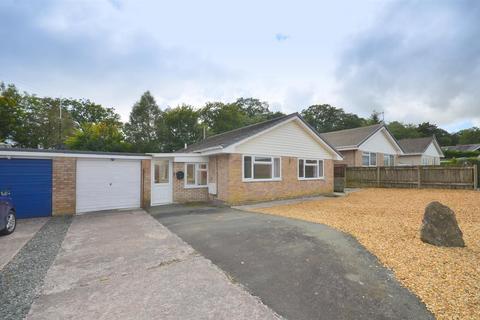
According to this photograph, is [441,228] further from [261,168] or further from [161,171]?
[161,171]

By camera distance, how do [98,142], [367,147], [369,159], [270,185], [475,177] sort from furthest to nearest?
[98,142] → [369,159] → [367,147] → [475,177] → [270,185]

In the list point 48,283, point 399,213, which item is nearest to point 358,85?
point 399,213

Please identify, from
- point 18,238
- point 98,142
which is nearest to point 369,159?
point 18,238

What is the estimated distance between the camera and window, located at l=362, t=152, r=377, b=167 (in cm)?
2210

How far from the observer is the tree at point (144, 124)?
31.8m

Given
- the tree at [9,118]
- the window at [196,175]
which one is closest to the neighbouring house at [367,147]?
the window at [196,175]

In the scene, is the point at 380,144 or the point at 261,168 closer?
the point at 261,168

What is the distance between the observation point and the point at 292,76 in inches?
597

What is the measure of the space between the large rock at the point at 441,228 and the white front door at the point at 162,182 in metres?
10.6

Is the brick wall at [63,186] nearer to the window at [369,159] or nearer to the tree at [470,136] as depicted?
the window at [369,159]

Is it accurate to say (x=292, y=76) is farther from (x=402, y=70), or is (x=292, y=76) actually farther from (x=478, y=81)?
(x=478, y=81)

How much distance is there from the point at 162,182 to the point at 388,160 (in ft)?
79.5

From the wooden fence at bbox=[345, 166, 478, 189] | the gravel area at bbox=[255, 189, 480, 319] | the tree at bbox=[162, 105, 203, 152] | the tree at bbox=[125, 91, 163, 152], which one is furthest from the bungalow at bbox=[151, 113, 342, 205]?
the tree at bbox=[162, 105, 203, 152]

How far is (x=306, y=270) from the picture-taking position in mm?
3854
